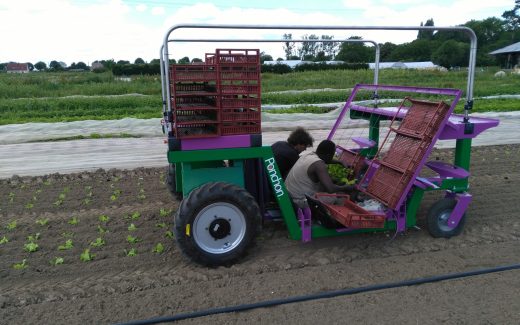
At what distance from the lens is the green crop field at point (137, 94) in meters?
16.2

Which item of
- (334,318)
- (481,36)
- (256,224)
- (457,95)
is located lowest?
(334,318)

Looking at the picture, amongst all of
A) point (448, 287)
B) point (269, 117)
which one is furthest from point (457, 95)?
point (269, 117)

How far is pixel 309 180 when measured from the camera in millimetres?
4801

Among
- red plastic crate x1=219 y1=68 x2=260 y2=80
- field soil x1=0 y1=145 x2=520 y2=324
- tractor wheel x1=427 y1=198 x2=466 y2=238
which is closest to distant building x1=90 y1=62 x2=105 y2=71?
field soil x1=0 y1=145 x2=520 y2=324

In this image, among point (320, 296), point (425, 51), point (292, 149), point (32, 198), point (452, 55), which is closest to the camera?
point (320, 296)

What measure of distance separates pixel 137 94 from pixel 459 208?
17.9 meters

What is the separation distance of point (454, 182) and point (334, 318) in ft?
7.36

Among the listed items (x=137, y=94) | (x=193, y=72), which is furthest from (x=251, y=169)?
(x=137, y=94)

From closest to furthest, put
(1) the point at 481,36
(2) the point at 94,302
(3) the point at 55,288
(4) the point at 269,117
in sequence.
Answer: (2) the point at 94,302, (3) the point at 55,288, (4) the point at 269,117, (1) the point at 481,36

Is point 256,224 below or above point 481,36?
below

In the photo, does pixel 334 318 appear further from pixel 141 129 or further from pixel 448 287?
pixel 141 129

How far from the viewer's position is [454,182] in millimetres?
4844

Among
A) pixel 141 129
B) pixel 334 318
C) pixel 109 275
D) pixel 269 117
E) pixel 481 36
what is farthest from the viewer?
pixel 481 36

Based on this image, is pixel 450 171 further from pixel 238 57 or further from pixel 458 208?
pixel 238 57
